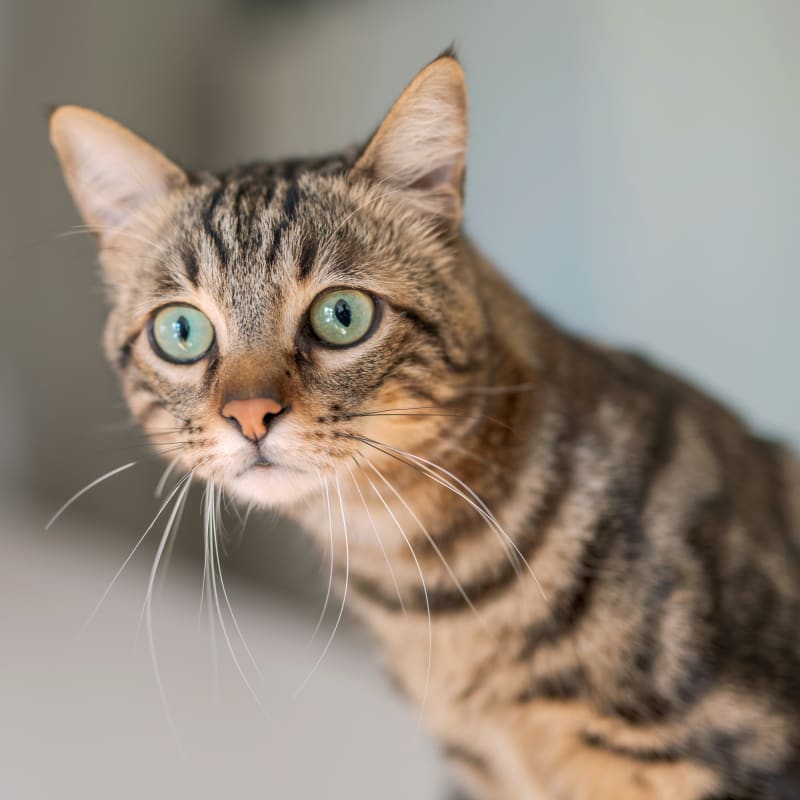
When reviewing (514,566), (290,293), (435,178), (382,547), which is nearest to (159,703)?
(382,547)

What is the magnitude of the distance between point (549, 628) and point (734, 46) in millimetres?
876

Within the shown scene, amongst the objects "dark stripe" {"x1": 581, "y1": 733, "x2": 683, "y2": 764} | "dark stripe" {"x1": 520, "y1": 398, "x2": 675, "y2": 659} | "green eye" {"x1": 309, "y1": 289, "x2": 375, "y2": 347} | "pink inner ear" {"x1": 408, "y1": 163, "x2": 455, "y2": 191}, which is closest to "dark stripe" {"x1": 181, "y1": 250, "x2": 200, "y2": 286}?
"green eye" {"x1": 309, "y1": 289, "x2": 375, "y2": 347}

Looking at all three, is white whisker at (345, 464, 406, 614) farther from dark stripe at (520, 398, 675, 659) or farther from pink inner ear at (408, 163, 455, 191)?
pink inner ear at (408, 163, 455, 191)

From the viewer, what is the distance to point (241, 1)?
1404mm

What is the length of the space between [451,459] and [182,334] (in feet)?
0.92

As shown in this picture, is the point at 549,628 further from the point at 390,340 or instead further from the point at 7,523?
the point at 7,523

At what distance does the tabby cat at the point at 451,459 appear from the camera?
2.51ft

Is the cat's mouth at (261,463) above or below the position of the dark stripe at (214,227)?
below

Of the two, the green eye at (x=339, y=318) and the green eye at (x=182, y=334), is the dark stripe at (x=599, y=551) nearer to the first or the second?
the green eye at (x=339, y=318)

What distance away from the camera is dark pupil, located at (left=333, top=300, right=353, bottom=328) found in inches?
30.7

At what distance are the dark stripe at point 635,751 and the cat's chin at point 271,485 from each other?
361mm

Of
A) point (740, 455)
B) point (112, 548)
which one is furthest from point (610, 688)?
point (112, 548)

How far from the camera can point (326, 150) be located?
1272 mm

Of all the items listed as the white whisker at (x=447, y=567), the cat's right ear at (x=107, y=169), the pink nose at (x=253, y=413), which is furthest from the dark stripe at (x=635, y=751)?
the cat's right ear at (x=107, y=169)
